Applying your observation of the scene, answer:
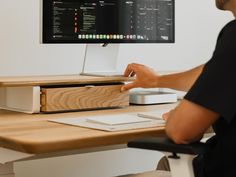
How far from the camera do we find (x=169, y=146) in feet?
4.65

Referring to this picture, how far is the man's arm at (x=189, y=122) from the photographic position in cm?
134

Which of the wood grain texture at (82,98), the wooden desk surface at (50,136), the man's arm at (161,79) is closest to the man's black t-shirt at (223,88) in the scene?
the wooden desk surface at (50,136)

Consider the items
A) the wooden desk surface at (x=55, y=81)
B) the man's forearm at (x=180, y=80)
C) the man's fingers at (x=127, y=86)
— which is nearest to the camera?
the wooden desk surface at (x=55, y=81)

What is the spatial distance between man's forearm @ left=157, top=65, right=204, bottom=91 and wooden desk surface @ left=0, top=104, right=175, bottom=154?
0.44 metres

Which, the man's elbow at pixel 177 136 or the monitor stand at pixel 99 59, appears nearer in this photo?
the man's elbow at pixel 177 136

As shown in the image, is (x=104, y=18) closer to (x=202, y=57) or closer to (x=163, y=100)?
(x=163, y=100)

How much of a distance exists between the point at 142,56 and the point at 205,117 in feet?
6.41

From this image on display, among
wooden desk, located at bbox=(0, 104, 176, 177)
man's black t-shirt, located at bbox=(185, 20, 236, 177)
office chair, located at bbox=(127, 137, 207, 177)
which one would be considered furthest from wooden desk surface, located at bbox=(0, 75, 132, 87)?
man's black t-shirt, located at bbox=(185, 20, 236, 177)

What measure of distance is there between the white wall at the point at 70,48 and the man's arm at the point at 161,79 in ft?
1.42

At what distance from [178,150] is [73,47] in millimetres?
1681

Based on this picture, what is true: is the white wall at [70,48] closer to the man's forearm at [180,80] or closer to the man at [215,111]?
the man's forearm at [180,80]

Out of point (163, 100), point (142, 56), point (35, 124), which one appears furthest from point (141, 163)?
point (35, 124)

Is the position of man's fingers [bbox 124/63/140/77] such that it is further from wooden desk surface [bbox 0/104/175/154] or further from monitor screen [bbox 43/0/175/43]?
wooden desk surface [bbox 0/104/175/154]

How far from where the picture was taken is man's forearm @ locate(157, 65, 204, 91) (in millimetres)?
2158
